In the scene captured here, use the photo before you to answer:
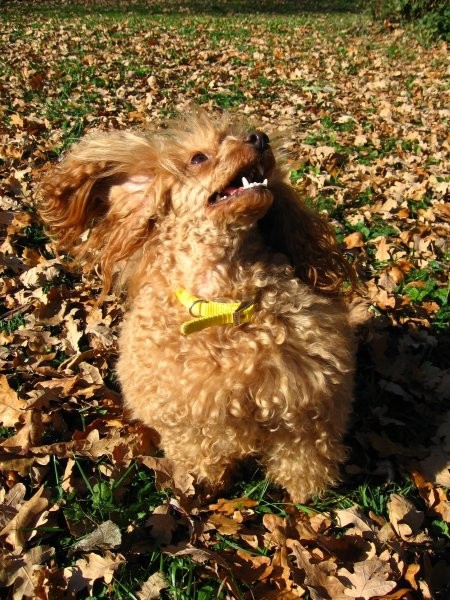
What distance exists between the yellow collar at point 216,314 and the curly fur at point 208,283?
4 centimetres

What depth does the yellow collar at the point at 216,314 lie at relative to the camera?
2.27 m

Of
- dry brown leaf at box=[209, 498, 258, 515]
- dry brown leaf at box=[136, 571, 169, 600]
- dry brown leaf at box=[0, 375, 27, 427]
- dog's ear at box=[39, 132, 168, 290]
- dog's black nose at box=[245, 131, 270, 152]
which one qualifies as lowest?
dry brown leaf at box=[209, 498, 258, 515]

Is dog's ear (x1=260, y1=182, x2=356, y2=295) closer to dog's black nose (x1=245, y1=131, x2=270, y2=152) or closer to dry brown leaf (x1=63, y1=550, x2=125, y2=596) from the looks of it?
dog's black nose (x1=245, y1=131, x2=270, y2=152)

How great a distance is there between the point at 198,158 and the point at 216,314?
679 millimetres

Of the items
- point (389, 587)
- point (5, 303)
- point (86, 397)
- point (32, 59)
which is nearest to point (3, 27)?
point (32, 59)

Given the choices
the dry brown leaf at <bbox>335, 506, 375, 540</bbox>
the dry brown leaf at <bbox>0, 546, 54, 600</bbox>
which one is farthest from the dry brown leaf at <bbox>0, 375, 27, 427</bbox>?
the dry brown leaf at <bbox>335, 506, 375, 540</bbox>

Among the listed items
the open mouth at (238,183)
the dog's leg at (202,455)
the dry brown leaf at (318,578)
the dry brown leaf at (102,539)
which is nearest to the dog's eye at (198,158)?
the open mouth at (238,183)

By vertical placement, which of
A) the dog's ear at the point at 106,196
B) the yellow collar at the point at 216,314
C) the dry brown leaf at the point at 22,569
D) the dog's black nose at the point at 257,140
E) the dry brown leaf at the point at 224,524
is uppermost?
the dog's black nose at the point at 257,140

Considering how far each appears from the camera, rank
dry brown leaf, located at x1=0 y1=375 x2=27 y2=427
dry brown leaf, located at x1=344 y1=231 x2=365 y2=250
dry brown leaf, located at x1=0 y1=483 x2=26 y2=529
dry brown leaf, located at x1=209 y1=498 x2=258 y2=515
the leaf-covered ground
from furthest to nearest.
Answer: dry brown leaf, located at x1=344 y1=231 x2=365 y2=250 < dry brown leaf, located at x1=0 y1=375 x2=27 y2=427 < dry brown leaf, located at x1=209 y1=498 x2=258 y2=515 < dry brown leaf, located at x1=0 y1=483 x2=26 y2=529 < the leaf-covered ground

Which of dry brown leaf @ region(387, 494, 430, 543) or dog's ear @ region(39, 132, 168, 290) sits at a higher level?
dog's ear @ region(39, 132, 168, 290)

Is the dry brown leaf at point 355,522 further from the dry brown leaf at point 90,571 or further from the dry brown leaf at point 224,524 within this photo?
the dry brown leaf at point 90,571

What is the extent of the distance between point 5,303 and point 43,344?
556 millimetres

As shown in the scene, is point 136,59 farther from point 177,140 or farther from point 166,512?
point 166,512

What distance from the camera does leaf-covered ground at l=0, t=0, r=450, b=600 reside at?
242 centimetres
